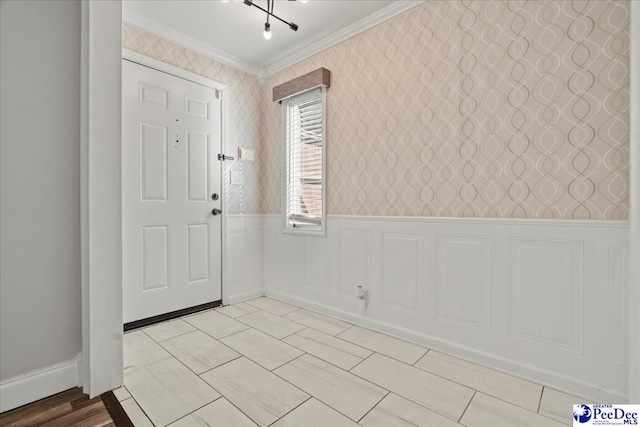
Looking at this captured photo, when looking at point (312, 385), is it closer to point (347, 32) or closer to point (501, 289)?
point (501, 289)

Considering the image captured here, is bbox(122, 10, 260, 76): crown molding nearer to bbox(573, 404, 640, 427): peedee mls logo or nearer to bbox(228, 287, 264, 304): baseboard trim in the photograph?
bbox(228, 287, 264, 304): baseboard trim

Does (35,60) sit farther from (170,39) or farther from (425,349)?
(425,349)

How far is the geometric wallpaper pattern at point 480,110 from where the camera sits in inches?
63.4

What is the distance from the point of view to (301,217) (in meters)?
3.11

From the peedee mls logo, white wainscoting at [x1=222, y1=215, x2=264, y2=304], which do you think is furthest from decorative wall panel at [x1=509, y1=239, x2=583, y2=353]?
white wainscoting at [x1=222, y1=215, x2=264, y2=304]

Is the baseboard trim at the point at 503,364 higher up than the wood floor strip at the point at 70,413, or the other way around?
the baseboard trim at the point at 503,364

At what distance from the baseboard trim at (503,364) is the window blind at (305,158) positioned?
101 cm

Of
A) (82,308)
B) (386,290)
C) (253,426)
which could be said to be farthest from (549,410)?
(82,308)

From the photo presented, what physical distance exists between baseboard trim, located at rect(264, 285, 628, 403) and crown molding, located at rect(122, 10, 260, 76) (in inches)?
108

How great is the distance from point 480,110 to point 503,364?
63.3 inches

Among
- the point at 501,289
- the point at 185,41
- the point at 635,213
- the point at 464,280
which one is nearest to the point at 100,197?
the point at 185,41

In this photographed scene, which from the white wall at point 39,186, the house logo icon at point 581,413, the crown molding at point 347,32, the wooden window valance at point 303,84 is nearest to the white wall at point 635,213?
the house logo icon at point 581,413

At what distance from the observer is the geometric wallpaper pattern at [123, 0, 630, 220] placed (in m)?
1.61

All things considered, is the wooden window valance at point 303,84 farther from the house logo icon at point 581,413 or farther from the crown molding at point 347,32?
the house logo icon at point 581,413
